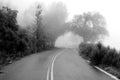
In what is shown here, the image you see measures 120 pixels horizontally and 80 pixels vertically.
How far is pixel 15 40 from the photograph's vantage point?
24281 millimetres

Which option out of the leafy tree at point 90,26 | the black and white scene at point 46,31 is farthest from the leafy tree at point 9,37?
the leafy tree at point 90,26

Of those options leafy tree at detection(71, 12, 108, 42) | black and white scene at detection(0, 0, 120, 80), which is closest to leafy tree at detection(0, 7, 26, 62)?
black and white scene at detection(0, 0, 120, 80)

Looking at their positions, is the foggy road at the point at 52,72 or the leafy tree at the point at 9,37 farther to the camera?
the leafy tree at the point at 9,37

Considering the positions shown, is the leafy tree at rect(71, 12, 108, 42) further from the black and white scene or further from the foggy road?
the foggy road

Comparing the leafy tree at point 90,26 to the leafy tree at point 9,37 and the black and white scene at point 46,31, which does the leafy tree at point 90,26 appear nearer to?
the black and white scene at point 46,31

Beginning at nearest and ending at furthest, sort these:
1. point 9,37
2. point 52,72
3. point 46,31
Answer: point 52,72 < point 9,37 < point 46,31

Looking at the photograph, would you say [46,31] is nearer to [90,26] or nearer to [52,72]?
[90,26]

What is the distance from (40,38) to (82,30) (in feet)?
74.8

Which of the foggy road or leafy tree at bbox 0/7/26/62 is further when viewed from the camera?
leafy tree at bbox 0/7/26/62

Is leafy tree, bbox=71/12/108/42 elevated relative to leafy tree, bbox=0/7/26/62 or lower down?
elevated

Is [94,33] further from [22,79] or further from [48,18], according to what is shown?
[22,79]

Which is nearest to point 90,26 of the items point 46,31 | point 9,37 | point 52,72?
point 46,31

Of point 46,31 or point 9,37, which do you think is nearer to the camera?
point 9,37

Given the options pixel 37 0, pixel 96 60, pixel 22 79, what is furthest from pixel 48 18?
pixel 22 79
